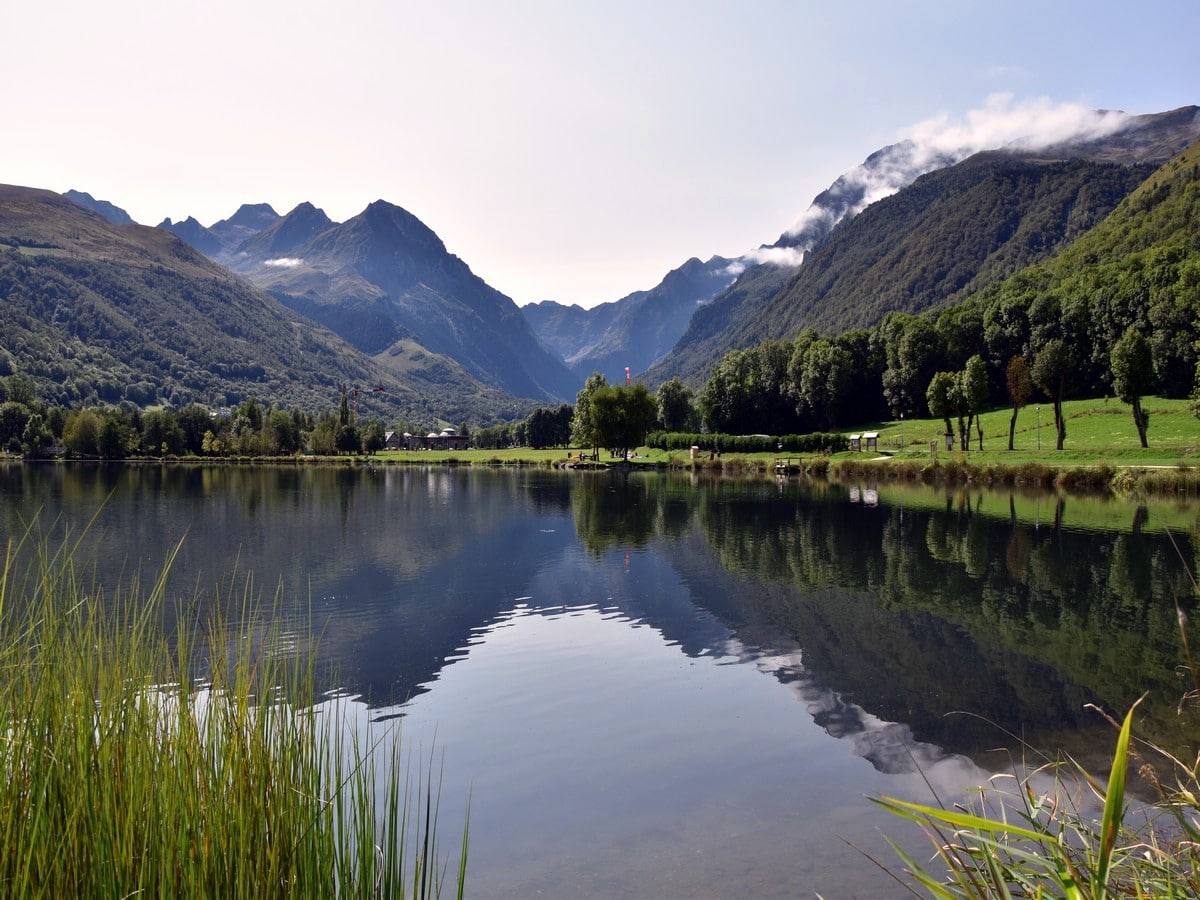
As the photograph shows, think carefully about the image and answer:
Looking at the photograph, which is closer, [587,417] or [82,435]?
[587,417]

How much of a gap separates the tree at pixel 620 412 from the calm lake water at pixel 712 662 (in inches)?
2932

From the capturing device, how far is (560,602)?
27.1 meters

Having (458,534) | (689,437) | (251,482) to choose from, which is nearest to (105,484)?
(251,482)

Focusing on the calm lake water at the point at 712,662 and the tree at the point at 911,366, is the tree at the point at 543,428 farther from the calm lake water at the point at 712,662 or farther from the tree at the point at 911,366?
the calm lake water at the point at 712,662

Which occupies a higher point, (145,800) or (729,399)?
(729,399)

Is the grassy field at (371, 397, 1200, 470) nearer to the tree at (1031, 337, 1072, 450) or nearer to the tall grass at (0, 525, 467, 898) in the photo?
the tree at (1031, 337, 1072, 450)

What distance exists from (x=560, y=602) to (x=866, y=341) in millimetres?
114707

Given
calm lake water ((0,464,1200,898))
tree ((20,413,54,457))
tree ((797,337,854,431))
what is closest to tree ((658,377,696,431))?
Result: tree ((797,337,854,431))

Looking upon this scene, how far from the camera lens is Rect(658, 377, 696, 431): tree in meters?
149

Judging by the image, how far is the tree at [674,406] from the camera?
149 m

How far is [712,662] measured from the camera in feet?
63.9

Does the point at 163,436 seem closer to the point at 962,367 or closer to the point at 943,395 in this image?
the point at 943,395

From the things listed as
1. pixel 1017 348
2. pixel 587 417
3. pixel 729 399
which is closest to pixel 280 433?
pixel 587 417

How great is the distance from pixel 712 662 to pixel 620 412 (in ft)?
334
